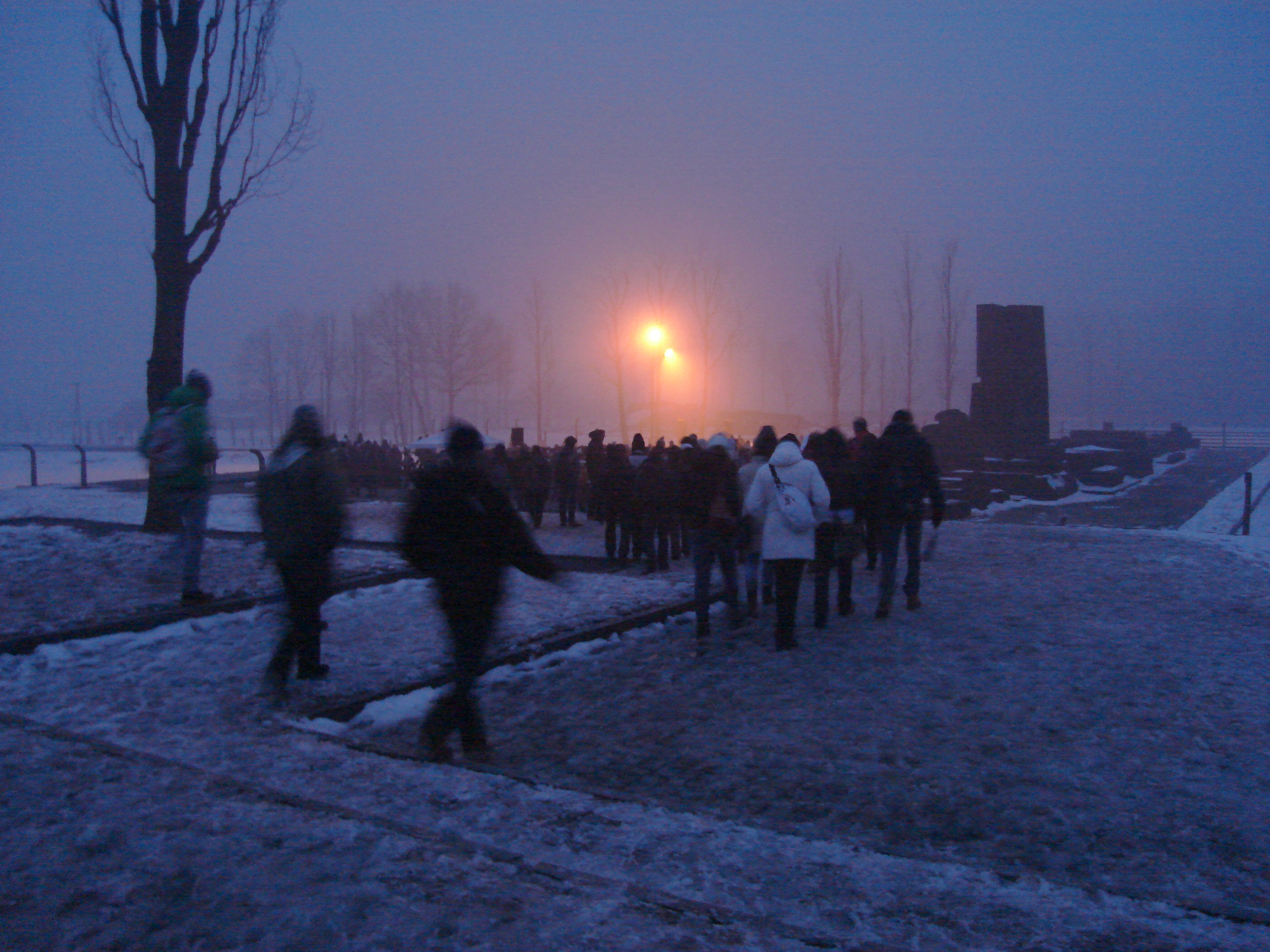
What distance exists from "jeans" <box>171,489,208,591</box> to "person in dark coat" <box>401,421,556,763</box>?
3857 mm

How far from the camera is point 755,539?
884cm

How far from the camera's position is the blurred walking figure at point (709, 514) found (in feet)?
26.5

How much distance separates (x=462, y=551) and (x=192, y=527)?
4279 millimetres

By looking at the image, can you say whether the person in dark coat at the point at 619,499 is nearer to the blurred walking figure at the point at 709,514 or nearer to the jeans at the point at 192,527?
the blurred walking figure at the point at 709,514

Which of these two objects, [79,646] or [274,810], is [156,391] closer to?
[79,646]

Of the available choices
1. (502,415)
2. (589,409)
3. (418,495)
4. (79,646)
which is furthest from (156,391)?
(589,409)

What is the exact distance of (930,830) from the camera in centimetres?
452

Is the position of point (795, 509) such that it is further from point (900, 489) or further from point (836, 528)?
point (900, 489)

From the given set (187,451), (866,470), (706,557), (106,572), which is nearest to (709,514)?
(706,557)

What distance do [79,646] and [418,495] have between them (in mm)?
3769

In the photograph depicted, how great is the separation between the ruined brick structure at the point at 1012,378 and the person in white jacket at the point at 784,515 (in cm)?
2280

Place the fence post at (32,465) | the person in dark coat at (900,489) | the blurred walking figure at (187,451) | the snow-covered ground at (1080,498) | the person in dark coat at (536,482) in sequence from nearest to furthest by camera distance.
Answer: the blurred walking figure at (187,451) < the person in dark coat at (900,489) < the person in dark coat at (536,482) < the snow-covered ground at (1080,498) < the fence post at (32,465)

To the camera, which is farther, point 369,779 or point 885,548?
point 885,548

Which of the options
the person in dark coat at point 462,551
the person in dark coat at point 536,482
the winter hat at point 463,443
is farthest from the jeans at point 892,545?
the person in dark coat at point 536,482
